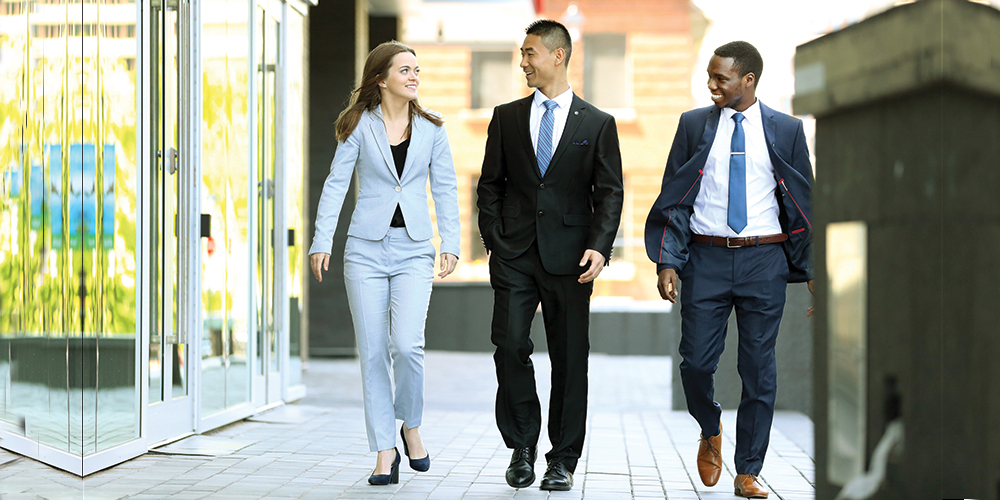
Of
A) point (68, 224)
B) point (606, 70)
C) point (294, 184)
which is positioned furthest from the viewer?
point (606, 70)

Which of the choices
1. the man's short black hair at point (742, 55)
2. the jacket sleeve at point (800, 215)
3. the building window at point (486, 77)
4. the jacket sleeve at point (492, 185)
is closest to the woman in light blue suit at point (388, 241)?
the jacket sleeve at point (492, 185)

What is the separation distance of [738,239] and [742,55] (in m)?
0.75

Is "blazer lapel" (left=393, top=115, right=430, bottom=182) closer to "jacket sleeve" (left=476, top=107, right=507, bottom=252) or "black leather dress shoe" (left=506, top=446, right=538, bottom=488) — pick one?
"jacket sleeve" (left=476, top=107, right=507, bottom=252)

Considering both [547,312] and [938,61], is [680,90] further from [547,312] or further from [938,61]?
[938,61]

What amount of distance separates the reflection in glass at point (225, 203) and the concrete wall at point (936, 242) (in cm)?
415

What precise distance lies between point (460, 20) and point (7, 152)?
733 centimetres

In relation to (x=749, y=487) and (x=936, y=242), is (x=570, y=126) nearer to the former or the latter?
(x=749, y=487)

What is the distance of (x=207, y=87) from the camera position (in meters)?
5.68

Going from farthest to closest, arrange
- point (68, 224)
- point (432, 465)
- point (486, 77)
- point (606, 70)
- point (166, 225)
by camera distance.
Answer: point (486, 77), point (606, 70), point (166, 225), point (432, 465), point (68, 224)

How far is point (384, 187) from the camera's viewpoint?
4.25 meters

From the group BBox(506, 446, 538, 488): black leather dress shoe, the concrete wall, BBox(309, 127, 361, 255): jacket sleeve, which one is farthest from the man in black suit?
the concrete wall

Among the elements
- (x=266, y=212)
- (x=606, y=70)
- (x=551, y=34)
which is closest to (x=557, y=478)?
(x=551, y=34)

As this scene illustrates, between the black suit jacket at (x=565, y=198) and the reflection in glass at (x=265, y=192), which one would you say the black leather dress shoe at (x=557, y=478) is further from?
the reflection in glass at (x=265, y=192)

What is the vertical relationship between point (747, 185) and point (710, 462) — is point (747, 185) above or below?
above
